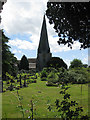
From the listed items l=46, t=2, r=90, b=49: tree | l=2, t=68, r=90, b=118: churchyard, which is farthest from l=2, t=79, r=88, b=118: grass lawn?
l=46, t=2, r=90, b=49: tree

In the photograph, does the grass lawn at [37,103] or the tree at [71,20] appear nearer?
the tree at [71,20]

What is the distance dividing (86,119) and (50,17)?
7.47 feet

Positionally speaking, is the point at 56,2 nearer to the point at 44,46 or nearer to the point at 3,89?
the point at 3,89

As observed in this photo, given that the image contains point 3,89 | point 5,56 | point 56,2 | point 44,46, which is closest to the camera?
point 56,2

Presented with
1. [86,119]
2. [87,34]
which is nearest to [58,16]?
[87,34]

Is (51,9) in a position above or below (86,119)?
above

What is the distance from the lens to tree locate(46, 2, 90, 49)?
8.18 feet

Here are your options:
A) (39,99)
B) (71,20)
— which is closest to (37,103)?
(39,99)

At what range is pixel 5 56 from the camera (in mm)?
15828

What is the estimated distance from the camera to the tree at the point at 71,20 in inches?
98.2

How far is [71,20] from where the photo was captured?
8.34 ft

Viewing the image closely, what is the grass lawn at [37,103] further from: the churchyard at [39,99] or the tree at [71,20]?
the tree at [71,20]

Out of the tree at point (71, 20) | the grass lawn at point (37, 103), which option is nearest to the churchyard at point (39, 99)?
the grass lawn at point (37, 103)

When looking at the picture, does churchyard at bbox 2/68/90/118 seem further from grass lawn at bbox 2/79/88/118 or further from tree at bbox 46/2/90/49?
tree at bbox 46/2/90/49
